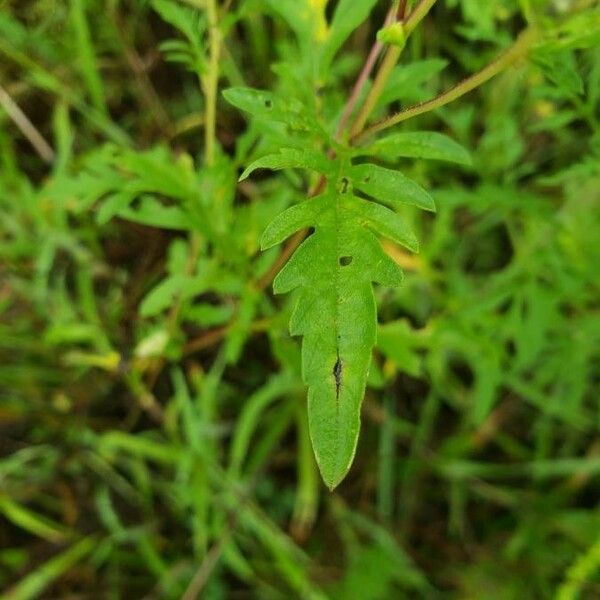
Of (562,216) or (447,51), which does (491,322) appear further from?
Answer: (447,51)

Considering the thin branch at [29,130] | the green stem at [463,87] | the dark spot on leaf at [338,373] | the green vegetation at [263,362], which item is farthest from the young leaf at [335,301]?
the thin branch at [29,130]

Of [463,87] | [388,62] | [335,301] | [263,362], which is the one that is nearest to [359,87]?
[388,62]

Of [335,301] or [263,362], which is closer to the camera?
[335,301]

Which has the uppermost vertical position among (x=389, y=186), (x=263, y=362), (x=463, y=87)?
(x=463, y=87)

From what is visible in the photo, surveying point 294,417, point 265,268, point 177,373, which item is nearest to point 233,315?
point 265,268

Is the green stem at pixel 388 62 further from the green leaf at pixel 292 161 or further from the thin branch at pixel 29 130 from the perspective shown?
the thin branch at pixel 29 130

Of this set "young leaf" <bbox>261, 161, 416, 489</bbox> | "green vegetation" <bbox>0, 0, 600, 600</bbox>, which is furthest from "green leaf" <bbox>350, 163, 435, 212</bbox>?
"green vegetation" <bbox>0, 0, 600, 600</bbox>

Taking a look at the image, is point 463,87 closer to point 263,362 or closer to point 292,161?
point 292,161
